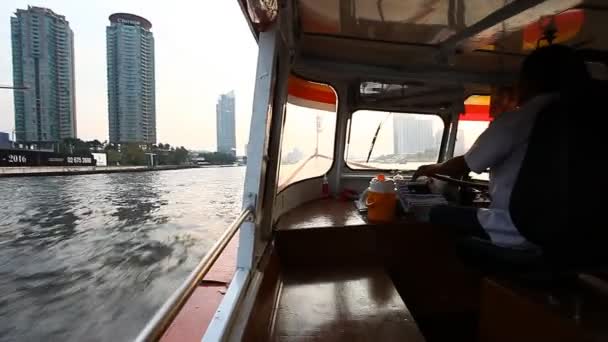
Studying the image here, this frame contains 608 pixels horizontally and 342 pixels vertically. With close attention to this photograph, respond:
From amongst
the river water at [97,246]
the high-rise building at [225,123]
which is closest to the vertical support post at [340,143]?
the high-rise building at [225,123]

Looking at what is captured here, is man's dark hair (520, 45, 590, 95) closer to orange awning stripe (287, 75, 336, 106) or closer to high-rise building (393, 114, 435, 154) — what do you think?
orange awning stripe (287, 75, 336, 106)

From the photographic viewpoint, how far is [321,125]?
114 inches

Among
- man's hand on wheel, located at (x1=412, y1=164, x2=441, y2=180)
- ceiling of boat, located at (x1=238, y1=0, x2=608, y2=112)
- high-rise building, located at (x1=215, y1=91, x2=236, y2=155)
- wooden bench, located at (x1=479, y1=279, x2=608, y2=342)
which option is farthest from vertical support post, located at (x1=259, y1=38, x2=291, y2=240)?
wooden bench, located at (x1=479, y1=279, x2=608, y2=342)

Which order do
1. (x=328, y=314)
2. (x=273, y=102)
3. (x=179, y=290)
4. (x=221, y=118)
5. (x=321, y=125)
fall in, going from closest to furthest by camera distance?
(x=179, y=290) < (x=328, y=314) < (x=273, y=102) < (x=221, y=118) < (x=321, y=125)

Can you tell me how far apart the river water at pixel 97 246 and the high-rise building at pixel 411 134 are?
861cm

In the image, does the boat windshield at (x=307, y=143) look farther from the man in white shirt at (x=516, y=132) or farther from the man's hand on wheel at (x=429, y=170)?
the man in white shirt at (x=516, y=132)

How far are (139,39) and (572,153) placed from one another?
119 inches

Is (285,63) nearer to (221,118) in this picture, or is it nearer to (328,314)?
(221,118)

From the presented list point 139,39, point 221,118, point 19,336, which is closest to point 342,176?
point 221,118

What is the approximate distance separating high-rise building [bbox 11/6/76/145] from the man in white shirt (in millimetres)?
3516

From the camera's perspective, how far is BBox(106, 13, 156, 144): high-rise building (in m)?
2.71

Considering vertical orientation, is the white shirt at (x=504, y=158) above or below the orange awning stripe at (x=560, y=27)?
below

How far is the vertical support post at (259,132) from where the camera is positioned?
1429 mm

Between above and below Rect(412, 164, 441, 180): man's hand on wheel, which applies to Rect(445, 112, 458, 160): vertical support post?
above
